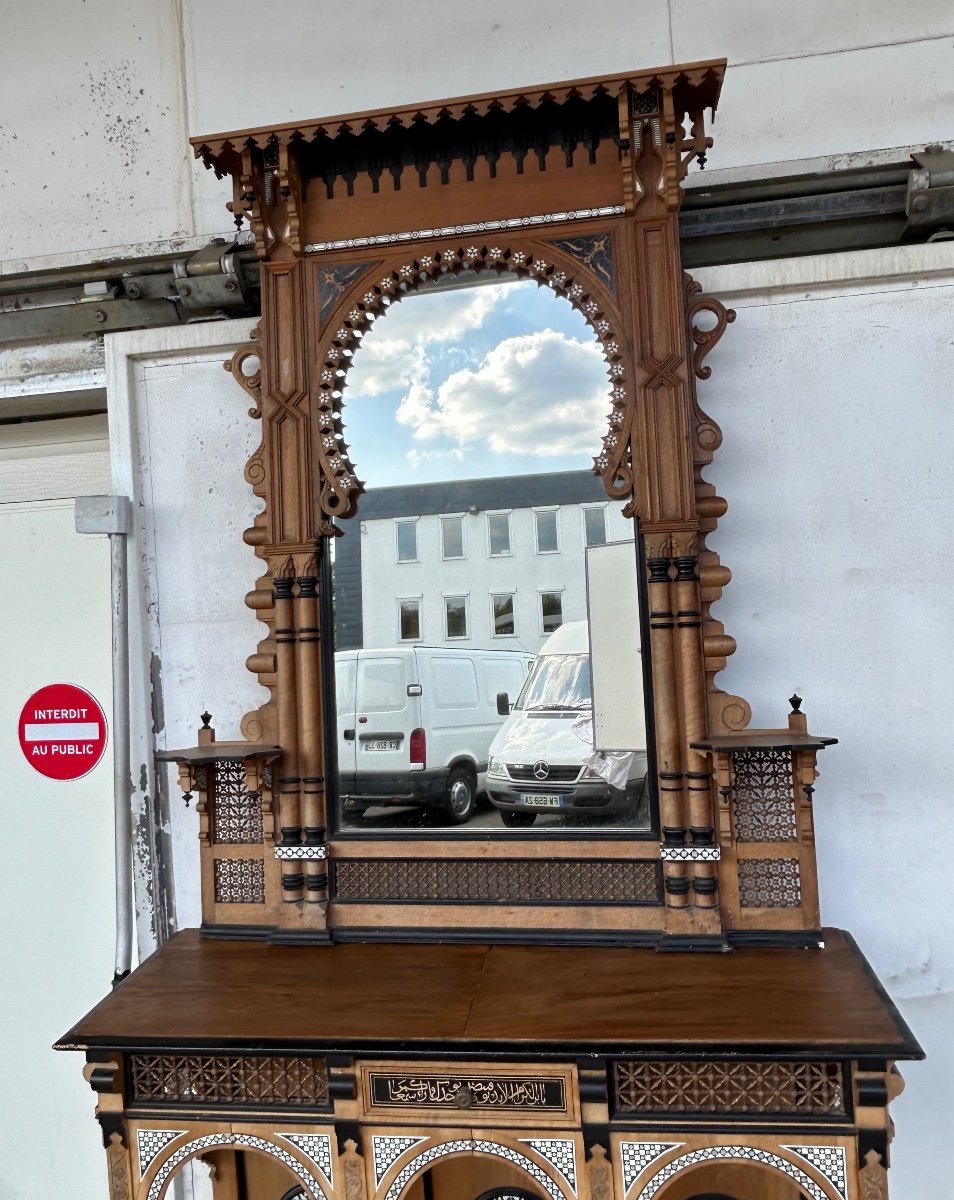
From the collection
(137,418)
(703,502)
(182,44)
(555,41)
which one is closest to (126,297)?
(137,418)

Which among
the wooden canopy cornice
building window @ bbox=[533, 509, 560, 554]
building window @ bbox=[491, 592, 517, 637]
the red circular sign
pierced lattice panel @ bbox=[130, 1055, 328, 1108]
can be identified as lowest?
pierced lattice panel @ bbox=[130, 1055, 328, 1108]

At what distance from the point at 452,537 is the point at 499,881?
3.02 ft

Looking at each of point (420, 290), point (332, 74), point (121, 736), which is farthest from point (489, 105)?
point (121, 736)

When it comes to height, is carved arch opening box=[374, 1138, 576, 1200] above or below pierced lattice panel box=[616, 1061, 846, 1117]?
below

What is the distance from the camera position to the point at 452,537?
2537 millimetres

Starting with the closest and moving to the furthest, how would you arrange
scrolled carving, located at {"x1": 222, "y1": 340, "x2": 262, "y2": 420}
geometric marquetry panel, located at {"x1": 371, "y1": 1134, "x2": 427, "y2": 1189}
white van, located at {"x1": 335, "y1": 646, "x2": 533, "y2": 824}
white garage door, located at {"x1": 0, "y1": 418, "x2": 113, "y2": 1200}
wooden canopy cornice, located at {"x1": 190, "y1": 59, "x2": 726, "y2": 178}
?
geometric marquetry panel, located at {"x1": 371, "y1": 1134, "x2": 427, "y2": 1189}
wooden canopy cornice, located at {"x1": 190, "y1": 59, "x2": 726, "y2": 178}
white van, located at {"x1": 335, "y1": 646, "x2": 533, "y2": 824}
scrolled carving, located at {"x1": 222, "y1": 340, "x2": 262, "y2": 420}
white garage door, located at {"x1": 0, "y1": 418, "x2": 113, "y2": 1200}

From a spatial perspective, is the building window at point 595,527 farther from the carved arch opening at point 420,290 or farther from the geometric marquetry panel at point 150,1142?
the geometric marquetry panel at point 150,1142

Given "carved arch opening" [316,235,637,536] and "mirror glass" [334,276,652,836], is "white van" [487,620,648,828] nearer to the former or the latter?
"mirror glass" [334,276,652,836]

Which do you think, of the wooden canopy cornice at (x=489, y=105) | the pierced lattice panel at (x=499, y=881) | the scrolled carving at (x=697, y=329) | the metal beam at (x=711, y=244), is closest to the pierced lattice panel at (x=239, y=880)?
the pierced lattice panel at (x=499, y=881)

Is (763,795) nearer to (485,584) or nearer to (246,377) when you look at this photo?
(485,584)

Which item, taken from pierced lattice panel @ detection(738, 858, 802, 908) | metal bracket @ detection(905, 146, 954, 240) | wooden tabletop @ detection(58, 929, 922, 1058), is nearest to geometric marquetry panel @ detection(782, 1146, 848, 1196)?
wooden tabletop @ detection(58, 929, 922, 1058)

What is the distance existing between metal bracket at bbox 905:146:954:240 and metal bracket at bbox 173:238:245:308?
1.95m

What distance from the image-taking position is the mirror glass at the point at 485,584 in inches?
95.7

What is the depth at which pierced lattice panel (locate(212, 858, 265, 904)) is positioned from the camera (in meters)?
2.57
